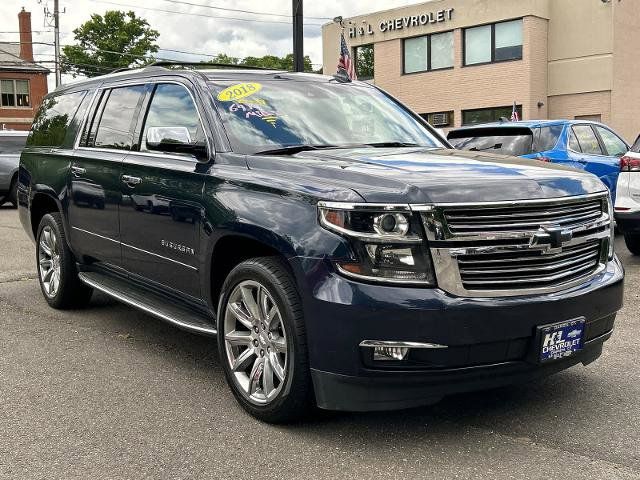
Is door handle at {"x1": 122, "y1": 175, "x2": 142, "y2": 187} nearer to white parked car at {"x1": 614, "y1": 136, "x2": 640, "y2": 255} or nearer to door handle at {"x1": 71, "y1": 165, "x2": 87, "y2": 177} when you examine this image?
door handle at {"x1": 71, "y1": 165, "x2": 87, "y2": 177}

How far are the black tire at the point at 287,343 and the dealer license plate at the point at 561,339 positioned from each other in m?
1.10

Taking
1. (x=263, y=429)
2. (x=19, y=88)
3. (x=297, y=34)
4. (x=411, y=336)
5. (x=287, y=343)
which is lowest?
(x=263, y=429)

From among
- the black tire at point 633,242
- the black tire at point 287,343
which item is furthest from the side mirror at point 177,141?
the black tire at point 633,242

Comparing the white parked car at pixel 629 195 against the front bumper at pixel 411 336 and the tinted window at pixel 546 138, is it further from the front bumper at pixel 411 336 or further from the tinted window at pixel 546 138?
the front bumper at pixel 411 336

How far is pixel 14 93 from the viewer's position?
174 feet

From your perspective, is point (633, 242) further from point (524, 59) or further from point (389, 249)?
point (524, 59)

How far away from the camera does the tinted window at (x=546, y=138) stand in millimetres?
9523

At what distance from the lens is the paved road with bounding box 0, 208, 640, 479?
3.30 metres

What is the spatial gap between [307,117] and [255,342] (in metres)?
1.55

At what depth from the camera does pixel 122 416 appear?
395cm

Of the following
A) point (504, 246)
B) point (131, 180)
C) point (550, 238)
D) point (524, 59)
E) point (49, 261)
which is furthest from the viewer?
point (524, 59)

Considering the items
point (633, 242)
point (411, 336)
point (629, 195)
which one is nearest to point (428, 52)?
point (633, 242)

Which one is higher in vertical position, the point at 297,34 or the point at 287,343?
the point at 297,34

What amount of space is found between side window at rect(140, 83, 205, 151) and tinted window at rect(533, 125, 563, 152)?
5.90 m
